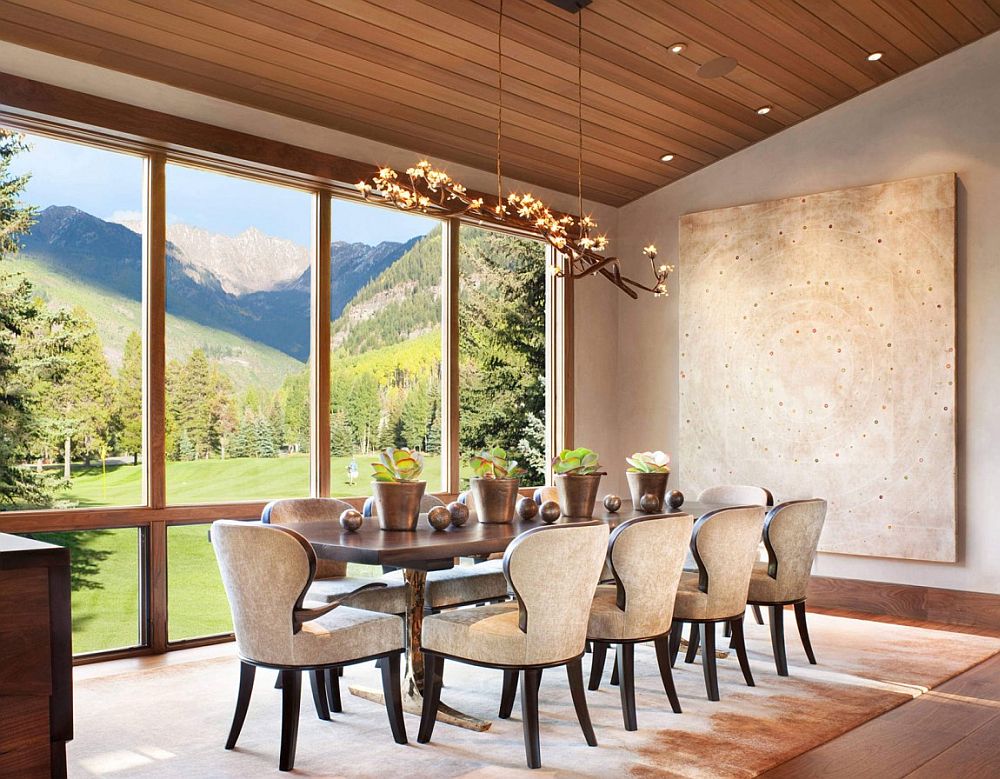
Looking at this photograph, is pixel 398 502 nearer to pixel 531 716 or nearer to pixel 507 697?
pixel 507 697

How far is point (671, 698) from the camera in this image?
12.8 feet

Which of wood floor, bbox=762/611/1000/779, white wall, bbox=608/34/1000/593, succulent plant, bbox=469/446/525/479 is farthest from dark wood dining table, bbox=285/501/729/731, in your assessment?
white wall, bbox=608/34/1000/593

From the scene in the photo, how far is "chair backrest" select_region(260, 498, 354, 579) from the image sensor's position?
14.1 feet

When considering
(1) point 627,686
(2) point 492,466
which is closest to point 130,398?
(2) point 492,466

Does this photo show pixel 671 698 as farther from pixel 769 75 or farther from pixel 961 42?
pixel 961 42

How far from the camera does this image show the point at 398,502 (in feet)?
12.5

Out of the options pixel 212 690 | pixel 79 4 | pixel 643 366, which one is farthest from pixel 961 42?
pixel 212 690

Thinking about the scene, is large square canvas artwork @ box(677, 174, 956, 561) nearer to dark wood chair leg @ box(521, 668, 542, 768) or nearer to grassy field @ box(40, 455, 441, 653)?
grassy field @ box(40, 455, 441, 653)

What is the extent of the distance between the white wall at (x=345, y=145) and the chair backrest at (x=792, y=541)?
293 cm

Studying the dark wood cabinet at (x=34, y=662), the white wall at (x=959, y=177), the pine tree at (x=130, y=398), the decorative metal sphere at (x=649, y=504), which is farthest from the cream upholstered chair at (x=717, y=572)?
the dark wood cabinet at (x=34, y=662)

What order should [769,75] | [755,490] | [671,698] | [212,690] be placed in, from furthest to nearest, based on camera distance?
[769,75], [755,490], [212,690], [671,698]

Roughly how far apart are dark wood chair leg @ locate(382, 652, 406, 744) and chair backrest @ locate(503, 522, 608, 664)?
515 mm

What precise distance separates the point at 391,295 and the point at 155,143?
175 cm

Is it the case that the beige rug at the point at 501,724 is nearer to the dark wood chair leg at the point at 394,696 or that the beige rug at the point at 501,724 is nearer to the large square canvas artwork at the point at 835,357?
the dark wood chair leg at the point at 394,696
